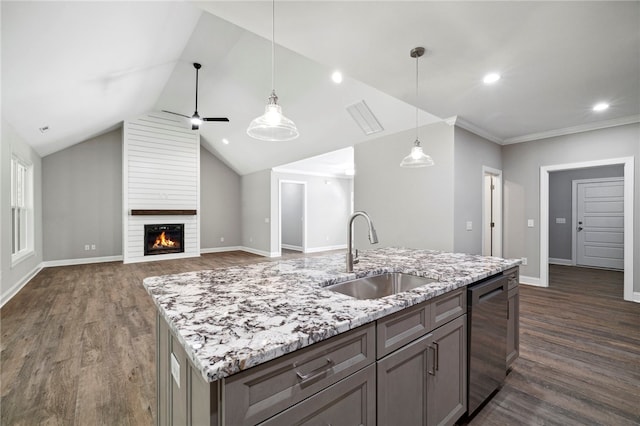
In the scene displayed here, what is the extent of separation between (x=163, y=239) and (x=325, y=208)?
14.6 ft

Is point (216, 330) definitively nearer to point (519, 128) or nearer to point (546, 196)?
point (519, 128)

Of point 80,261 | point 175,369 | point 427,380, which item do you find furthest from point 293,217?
point 175,369

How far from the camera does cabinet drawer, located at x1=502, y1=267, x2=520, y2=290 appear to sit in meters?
2.09

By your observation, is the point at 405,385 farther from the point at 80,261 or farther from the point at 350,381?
the point at 80,261

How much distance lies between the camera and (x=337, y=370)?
984 mm

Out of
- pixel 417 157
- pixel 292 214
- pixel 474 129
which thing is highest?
pixel 474 129

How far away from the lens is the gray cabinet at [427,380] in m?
1.20

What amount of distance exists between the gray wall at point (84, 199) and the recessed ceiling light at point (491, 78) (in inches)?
315

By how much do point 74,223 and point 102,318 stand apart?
15.4ft

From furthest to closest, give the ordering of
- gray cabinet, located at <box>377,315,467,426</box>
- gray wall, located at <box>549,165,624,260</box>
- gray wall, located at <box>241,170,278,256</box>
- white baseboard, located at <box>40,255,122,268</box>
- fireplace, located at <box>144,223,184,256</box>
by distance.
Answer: gray wall, located at <box>241,170,278,256</box> < fireplace, located at <box>144,223,184,256</box> < gray wall, located at <box>549,165,624,260</box> < white baseboard, located at <box>40,255,122,268</box> < gray cabinet, located at <box>377,315,467,426</box>

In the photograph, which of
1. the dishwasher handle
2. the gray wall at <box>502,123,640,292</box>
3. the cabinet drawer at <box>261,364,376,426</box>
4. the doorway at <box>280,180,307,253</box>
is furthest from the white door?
the cabinet drawer at <box>261,364,376,426</box>

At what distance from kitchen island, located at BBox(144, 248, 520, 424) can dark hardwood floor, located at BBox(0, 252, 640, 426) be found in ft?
2.92

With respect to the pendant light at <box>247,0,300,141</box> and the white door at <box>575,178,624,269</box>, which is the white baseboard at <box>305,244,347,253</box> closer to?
the white door at <box>575,178,624,269</box>

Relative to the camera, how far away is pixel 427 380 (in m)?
1.40
